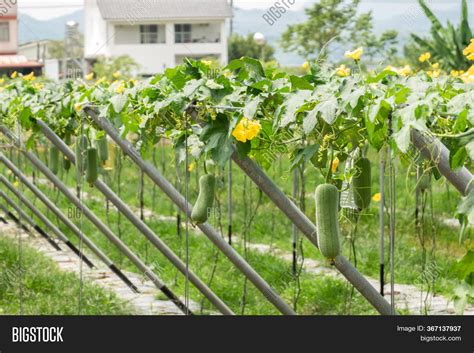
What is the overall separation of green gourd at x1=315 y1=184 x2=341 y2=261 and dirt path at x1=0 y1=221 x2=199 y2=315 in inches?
113

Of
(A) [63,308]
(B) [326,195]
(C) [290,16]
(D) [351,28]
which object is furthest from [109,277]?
(C) [290,16]

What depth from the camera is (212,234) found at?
473 cm

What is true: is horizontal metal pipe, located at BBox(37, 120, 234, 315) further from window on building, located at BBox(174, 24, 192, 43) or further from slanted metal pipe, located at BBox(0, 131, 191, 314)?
window on building, located at BBox(174, 24, 192, 43)

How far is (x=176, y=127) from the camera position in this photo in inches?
174

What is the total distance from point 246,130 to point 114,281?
4.63m

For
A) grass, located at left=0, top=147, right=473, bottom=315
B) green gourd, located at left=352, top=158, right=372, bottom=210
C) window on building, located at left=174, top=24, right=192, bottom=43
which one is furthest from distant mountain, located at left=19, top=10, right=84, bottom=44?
green gourd, located at left=352, top=158, right=372, bottom=210

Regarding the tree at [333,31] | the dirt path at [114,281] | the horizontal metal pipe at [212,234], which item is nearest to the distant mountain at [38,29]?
the dirt path at [114,281]

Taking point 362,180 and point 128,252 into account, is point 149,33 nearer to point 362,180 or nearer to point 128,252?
point 128,252

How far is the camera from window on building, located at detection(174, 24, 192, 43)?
26.2 m

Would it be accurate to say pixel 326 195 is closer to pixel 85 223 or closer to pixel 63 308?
pixel 63 308

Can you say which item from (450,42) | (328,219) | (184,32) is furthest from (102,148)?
(184,32)

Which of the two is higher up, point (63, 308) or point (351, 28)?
point (351, 28)
